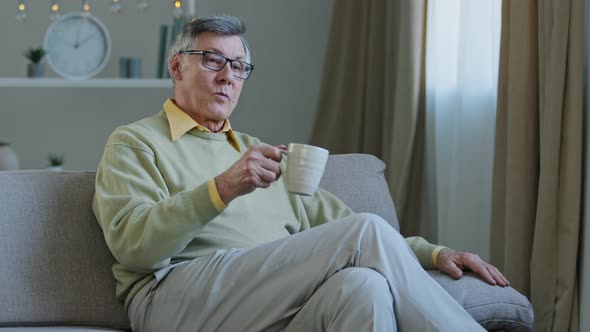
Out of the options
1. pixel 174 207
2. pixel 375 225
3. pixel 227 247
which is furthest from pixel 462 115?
pixel 174 207

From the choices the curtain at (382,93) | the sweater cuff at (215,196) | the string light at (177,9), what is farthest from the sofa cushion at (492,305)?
the string light at (177,9)

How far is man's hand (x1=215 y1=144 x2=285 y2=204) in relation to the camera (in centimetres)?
175

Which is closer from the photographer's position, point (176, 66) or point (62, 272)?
point (62, 272)

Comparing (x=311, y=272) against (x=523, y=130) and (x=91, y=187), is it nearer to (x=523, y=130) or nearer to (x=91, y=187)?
(x=91, y=187)

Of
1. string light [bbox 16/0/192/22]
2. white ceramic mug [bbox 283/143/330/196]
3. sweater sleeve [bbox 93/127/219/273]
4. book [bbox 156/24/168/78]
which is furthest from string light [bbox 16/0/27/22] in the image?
white ceramic mug [bbox 283/143/330/196]

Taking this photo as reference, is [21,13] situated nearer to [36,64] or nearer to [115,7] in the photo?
[36,64]

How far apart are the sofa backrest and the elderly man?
6 cm

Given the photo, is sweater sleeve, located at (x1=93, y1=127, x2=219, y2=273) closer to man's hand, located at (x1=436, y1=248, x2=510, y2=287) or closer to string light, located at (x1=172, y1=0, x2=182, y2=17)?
man's hand, located at (x1=436, y1=248, x2=510, y2=287)

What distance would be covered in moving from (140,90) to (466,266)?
107 inches

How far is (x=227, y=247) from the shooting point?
80.7 inches

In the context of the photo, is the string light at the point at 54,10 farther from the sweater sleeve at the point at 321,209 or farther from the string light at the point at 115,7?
the sweater sleeve at the point at 321,209

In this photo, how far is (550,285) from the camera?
2664mm

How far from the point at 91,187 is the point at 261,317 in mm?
622

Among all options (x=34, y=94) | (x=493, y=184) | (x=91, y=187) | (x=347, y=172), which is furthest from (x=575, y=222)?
(x=34, y=94)
